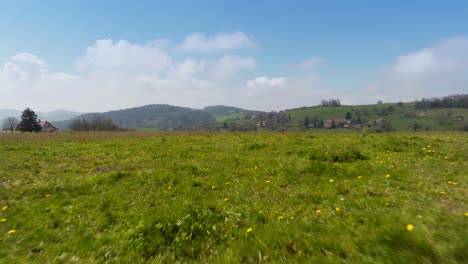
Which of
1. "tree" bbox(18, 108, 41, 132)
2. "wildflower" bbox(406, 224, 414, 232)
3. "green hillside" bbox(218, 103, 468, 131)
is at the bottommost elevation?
"green hillside" bbox(218, 103, 468, 131)

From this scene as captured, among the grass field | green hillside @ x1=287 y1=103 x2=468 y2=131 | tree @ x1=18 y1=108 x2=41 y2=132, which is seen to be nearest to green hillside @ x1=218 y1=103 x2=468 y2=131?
green hillside @ x1=287 y1=103 x2=468 y2=131

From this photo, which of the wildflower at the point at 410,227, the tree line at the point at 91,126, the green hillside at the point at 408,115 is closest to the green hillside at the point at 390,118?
the green hillside at the point at 408,115

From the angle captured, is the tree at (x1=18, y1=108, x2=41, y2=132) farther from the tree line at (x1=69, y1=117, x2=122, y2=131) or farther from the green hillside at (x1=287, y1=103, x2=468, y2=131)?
the green hillside at (x1=287, y1=103, x2=468, y2=131)

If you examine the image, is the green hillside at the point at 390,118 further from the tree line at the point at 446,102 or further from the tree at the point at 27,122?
the tree at the point at 27,122

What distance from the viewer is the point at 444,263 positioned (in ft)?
11.6

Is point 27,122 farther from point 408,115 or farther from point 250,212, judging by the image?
point 408,115

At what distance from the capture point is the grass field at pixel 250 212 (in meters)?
4.36

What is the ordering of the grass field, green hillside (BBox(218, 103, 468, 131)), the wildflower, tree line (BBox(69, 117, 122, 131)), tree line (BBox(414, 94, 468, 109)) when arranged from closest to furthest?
1. the wildflower
2. the grass field
3. tree line (BBox(69, 117, 122, 131))
4. green hillside (BBox(218, 103, 468, 131))
5. tree line (BBox(414, 94, 468, 109))

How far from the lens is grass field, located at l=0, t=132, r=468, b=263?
172 inches

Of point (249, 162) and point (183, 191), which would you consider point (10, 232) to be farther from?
point (249, 162)

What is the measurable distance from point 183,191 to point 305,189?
158 inches

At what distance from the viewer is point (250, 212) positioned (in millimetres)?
6734

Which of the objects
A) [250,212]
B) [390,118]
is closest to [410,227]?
[250,212]

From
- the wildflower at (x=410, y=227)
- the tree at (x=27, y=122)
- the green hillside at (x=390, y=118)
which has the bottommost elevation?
the green hillside at (x=390, y=118)
